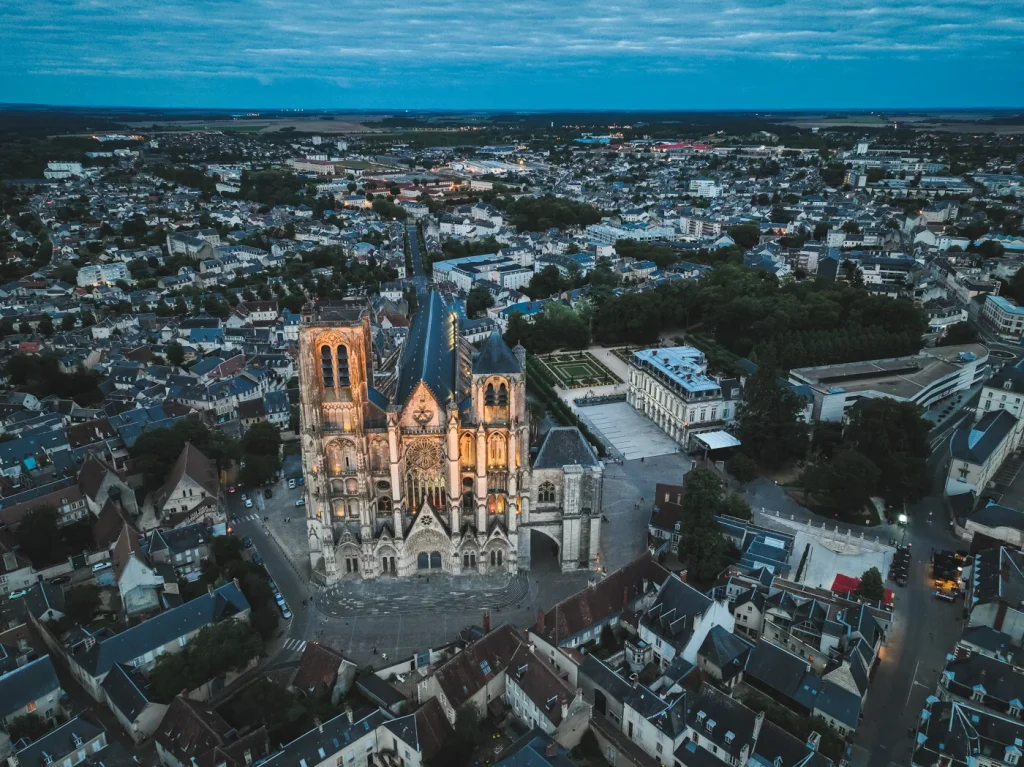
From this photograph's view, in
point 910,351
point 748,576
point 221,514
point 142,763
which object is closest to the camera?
point 142,763

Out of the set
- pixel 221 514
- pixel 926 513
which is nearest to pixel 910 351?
pixel 926 513

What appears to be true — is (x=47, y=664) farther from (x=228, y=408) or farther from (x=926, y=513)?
(x=926, y=513)

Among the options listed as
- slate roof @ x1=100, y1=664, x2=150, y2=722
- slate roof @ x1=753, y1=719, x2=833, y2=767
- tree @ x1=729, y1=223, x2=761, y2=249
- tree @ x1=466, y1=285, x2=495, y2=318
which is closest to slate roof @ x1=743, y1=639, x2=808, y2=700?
slate roof @ x1=753, y1=719, x2=833, y2=767

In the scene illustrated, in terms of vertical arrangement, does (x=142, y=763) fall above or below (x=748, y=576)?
below

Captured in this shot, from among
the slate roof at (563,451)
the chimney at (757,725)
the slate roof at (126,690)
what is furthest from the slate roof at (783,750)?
the slate roof at (126,690)

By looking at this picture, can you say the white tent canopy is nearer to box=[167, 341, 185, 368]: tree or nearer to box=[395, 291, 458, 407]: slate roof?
box=[395, 291, 458, 407]: slate roof

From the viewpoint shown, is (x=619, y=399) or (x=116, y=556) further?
(x=619, y=399)

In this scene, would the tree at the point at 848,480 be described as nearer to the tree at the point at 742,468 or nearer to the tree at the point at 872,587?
the tree at the point at 742,468
